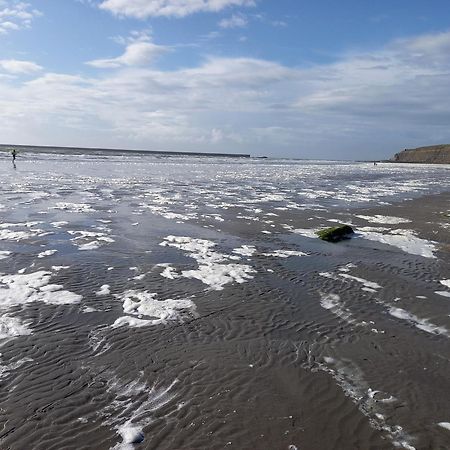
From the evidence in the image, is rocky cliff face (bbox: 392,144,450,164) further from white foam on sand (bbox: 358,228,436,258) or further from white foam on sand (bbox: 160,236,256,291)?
white foam on sand (bbox: 160,236,256,291)

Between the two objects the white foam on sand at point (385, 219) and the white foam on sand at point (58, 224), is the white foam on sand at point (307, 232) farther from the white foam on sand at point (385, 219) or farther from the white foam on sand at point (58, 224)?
the white foam on sand at point (58, 224)

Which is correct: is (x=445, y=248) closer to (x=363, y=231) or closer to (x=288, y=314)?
(x=363, y=231)

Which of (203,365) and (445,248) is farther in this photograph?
(445,248)

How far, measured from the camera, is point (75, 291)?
9.23 meters

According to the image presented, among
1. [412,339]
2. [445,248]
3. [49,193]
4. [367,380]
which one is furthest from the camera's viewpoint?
[49,193]

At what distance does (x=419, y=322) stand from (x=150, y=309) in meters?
5.53

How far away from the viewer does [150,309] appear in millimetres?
8414

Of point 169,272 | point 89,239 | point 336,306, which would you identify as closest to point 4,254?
point 89,239

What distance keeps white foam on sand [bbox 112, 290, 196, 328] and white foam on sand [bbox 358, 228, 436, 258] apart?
8693 mm

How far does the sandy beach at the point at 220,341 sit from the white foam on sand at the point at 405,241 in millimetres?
136

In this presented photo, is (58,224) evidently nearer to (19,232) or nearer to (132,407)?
(19,232)

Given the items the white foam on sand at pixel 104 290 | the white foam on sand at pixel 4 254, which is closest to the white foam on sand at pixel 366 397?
the white foam on sand at pixel 104 290

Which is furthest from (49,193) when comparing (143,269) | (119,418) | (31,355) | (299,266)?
(119,418)

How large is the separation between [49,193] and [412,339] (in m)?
24.0
